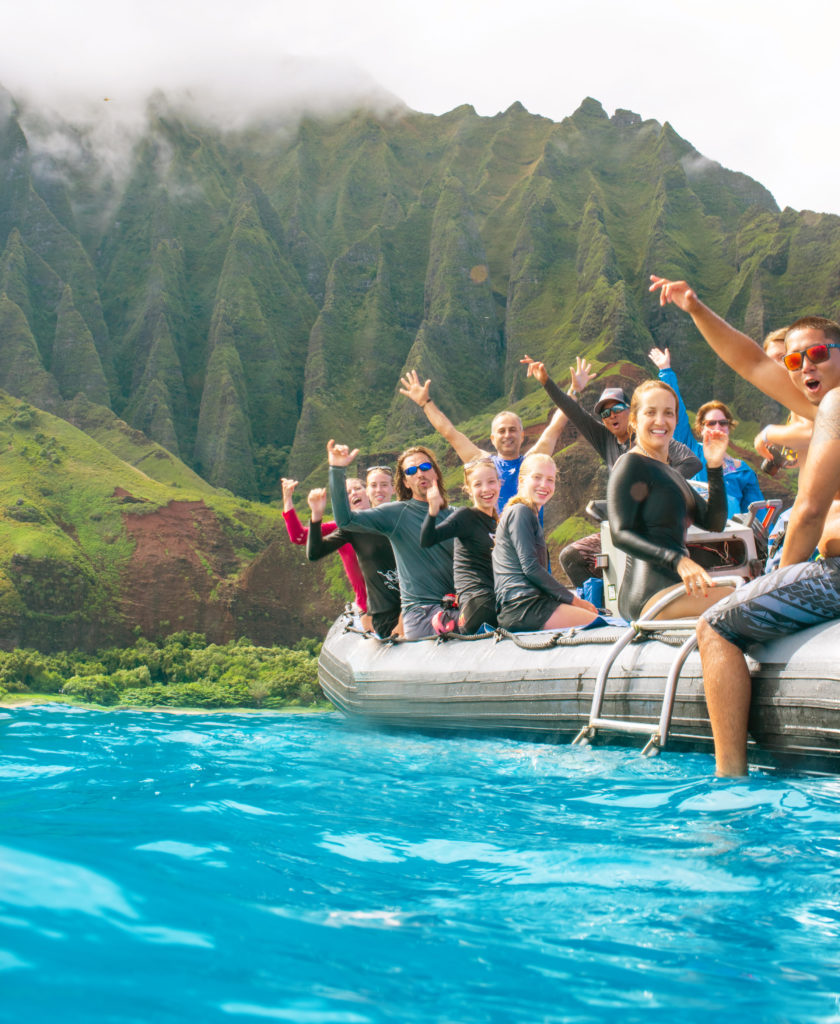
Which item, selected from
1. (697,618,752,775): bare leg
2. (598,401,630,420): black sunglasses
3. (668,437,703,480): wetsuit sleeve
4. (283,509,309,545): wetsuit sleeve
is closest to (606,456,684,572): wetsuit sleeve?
(697,618,752,775): bare leg

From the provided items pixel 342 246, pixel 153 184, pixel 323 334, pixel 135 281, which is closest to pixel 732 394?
pixel 323 334

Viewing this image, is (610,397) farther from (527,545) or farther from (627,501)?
(627,501)

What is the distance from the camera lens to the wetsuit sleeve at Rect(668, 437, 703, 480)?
6.54 meters

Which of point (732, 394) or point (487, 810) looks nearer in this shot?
point (487, 810)

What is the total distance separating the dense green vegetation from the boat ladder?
516 inches

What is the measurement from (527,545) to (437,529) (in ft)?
2.46

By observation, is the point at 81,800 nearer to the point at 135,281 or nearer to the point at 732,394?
the point at 732,394

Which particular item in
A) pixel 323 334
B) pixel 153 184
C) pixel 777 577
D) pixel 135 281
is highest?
pixel 153 184

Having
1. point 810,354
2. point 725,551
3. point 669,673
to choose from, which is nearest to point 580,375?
point 725,551

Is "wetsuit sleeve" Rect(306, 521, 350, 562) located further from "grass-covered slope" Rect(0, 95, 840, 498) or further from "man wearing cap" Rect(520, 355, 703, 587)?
"grass-covered slope" Rect(0, 95, 840, 498)

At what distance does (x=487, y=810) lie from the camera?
157 inches

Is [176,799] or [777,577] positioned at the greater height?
[777,577]

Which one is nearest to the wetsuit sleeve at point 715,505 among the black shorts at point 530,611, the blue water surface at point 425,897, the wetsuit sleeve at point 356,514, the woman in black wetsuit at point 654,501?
the woman in black wetsuit at point 654,501

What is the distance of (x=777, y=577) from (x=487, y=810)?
1.66 m
